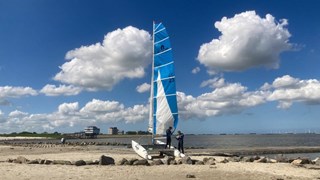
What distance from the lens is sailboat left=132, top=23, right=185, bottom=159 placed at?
29500 mm

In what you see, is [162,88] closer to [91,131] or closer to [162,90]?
[162,90]

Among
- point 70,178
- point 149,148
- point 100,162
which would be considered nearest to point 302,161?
point 149,148

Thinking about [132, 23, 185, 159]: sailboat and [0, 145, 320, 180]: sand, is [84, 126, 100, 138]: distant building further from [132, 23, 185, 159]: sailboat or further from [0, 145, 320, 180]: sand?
[0, 145, 320, 180]: sand

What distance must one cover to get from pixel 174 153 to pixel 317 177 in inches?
423

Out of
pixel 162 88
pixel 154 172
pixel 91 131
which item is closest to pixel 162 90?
pixel 162 88

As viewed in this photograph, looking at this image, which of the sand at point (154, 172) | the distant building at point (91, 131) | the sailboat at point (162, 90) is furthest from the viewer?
the distant building at point (91, 131)

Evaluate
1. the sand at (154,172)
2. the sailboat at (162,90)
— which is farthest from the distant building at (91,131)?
the sand at (154,172)

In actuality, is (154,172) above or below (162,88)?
below

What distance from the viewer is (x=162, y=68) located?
2978cm

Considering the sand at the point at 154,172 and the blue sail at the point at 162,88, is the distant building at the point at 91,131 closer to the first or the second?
the blue sail at the point at 162,88

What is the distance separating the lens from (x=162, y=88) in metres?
29.7

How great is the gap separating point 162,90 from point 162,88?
15 centimetres

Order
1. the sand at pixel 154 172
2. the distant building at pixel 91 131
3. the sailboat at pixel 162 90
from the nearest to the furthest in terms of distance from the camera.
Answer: the sand at pixel 154 172 < the sailboat at pixel 162 90 < the distant building at pixel 91 131

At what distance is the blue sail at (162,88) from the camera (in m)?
29.5
